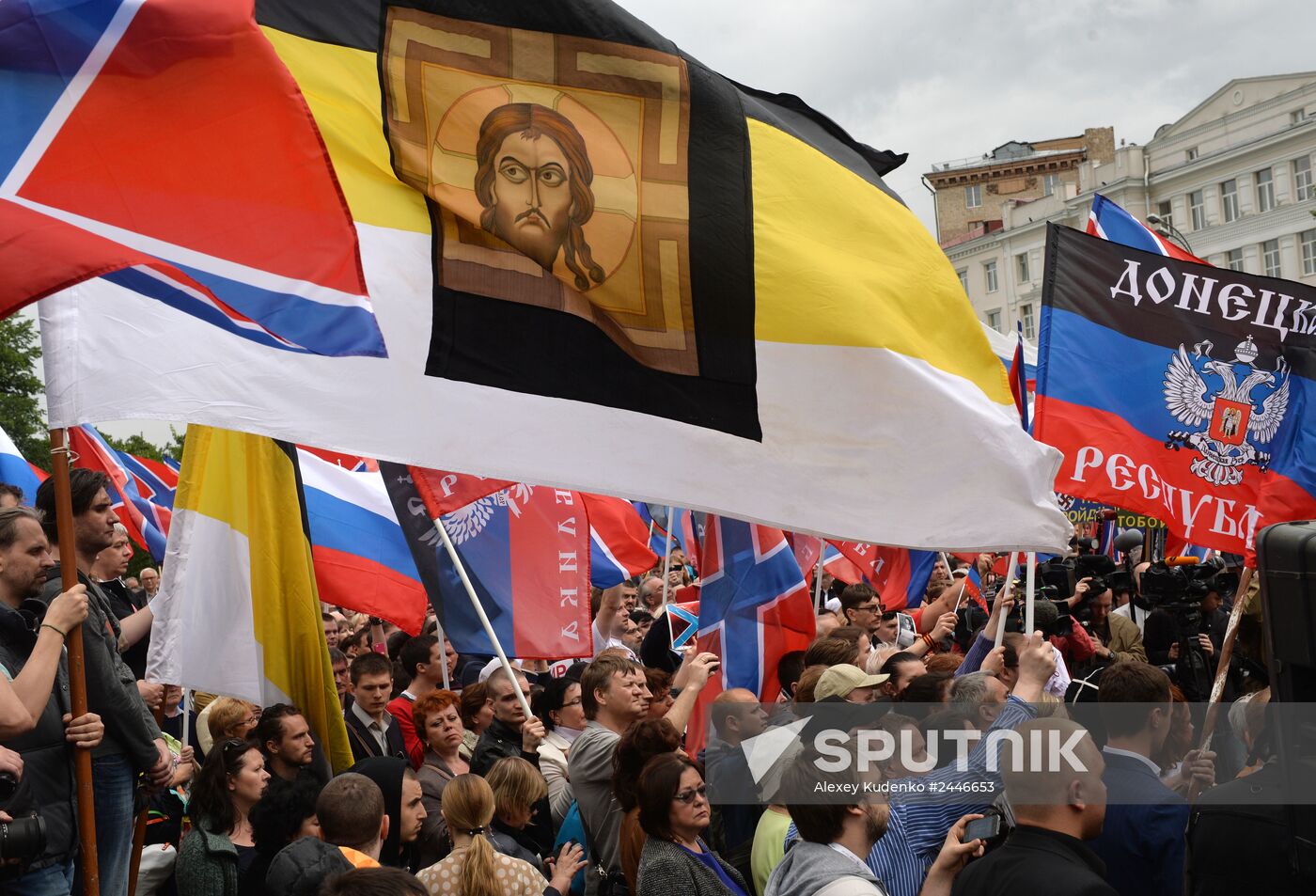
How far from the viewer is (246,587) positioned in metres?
6.79

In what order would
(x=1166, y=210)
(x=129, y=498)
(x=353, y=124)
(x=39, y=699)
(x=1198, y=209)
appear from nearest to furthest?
(x=39, y=699) < (x=353, y=124) < (x=129, y=498) < (x=1198, y=209) < (x=1166, y=210)

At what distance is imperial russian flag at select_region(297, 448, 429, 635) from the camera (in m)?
9.12

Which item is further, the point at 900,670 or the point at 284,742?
the point at 900,670

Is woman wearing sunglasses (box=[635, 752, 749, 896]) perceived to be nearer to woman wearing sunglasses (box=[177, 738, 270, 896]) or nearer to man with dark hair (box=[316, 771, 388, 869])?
man with dark hair (box=[316, 771, 388, 869])

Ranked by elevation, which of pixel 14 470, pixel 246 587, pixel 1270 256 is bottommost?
pixel 246 587

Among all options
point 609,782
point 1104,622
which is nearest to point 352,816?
point 609,782

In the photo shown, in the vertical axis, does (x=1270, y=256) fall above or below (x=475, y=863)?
above

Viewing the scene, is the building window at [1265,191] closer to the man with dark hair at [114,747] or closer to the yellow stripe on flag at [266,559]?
the yellow stripe on flag at [266,559]

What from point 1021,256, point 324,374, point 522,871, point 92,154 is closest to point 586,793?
point 522,871

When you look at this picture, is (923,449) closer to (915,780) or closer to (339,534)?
(915,780)

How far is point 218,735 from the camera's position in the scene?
275 inches

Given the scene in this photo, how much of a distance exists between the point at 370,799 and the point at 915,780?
6.63 feet

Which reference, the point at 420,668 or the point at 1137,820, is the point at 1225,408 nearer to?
the point at 1137,820

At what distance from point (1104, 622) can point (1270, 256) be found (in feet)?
171
